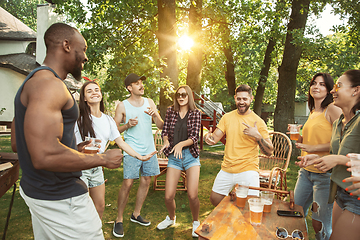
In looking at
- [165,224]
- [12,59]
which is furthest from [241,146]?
[12,59]

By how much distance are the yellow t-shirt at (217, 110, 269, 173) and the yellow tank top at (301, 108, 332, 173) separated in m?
0.58

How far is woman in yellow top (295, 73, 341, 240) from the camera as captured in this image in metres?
3.02

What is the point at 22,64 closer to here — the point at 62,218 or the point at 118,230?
the point at 118,230

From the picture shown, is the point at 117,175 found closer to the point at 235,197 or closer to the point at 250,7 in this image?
the point at 235,197

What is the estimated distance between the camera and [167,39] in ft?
26.3

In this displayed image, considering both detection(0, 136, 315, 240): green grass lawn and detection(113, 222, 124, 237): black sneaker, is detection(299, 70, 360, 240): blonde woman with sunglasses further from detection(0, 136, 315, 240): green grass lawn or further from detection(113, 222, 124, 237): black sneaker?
detection(113, 222, 124, 237): black sneaker

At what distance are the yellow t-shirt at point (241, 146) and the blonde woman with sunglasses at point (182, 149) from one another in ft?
1.76

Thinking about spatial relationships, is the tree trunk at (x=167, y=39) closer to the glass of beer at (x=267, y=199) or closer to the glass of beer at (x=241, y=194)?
the glass of beer at (x=241, y=194)

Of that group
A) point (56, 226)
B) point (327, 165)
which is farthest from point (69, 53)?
point (327, 165)

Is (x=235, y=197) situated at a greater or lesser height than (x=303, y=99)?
lesser

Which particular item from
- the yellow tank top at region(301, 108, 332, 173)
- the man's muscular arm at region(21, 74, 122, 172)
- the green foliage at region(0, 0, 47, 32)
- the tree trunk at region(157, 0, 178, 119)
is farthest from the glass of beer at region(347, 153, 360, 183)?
the green foliage at region(0, 0, 47, 32)

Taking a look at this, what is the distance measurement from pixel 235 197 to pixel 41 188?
91.7 inches

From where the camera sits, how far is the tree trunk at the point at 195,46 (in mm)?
10719

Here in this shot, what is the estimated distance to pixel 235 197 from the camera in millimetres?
3154
